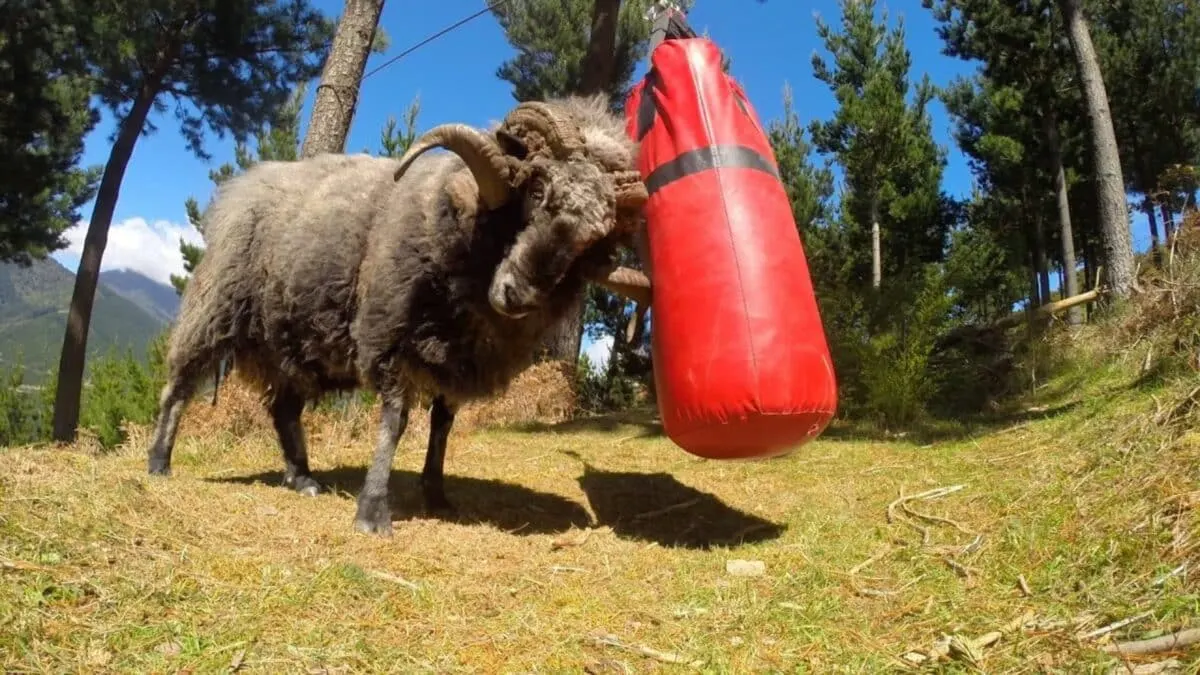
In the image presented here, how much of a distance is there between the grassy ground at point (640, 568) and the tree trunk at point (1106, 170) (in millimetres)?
5455

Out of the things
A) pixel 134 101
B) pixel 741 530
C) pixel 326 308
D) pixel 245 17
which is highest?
pixel 245 17

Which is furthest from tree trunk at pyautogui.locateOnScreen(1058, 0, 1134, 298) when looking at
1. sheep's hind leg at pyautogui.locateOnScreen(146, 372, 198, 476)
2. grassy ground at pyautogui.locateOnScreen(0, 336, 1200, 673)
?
sheep's hind leg at pyautogui.locateOnScreen(146, 372, 198, 476)

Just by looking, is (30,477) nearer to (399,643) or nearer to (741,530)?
(399,643)

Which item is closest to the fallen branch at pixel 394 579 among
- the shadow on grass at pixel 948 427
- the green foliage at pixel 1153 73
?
the shadow on grass at pixel 948 427

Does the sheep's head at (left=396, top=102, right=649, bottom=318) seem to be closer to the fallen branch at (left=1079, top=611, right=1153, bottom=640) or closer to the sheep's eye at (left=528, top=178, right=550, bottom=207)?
the sheep's eye at (left=528, top=178, right=550, bottom=207)

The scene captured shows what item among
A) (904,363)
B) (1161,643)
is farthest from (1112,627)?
(904,363)

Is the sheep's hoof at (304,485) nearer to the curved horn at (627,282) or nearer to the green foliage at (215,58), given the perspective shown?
the curved horn at (627,282)

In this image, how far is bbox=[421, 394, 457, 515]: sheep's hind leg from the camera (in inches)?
214

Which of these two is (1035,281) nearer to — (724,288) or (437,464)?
(724,288)

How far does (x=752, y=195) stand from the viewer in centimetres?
460

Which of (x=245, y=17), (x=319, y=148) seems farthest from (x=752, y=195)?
(x=245, y=17)

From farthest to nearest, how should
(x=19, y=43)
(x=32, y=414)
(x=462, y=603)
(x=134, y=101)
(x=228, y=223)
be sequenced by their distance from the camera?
(x=32, y=414)
(x=134, y=101)
(x=19, y=43)
(x=228, y=223)
(x=462, y=603)

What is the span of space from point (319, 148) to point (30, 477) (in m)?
4.94

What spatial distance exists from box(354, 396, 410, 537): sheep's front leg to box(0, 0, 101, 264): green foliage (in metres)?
11.7
